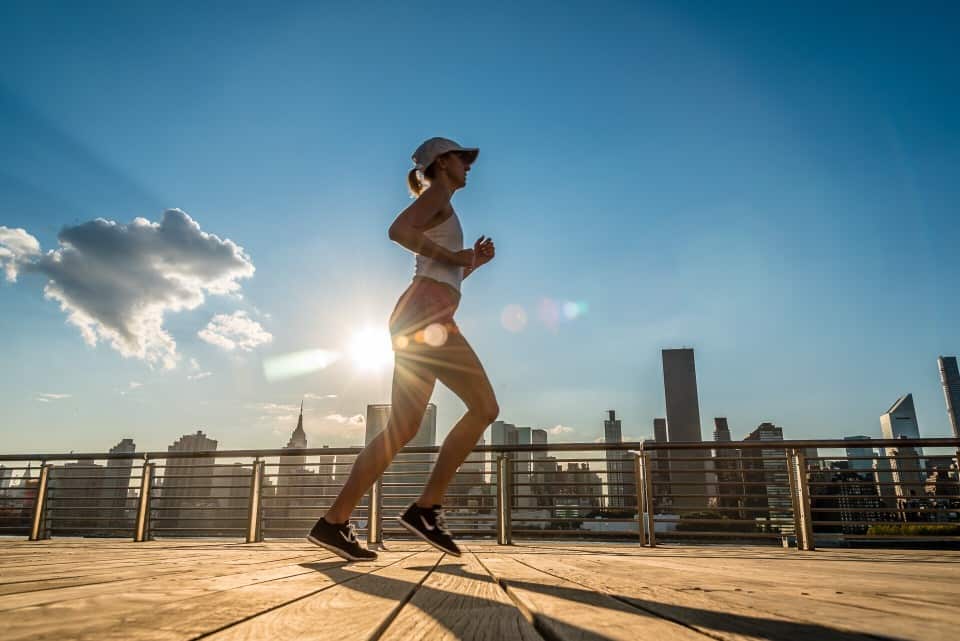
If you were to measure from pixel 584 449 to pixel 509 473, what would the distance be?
0.70 metres

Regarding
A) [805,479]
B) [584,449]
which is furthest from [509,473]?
[805,479]

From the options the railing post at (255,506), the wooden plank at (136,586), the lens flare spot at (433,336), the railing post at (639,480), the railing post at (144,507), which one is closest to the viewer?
the wooden plank at (136,586)

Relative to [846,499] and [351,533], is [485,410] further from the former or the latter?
[846,499]

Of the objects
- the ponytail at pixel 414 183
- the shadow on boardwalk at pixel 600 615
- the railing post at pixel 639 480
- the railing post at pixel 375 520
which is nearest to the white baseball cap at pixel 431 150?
the ponytail at pixel 414 183

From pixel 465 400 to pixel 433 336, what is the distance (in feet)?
0.91

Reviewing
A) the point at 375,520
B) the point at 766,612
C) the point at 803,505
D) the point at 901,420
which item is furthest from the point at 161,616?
the point at 901,420

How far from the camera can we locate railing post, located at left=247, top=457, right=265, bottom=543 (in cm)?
466

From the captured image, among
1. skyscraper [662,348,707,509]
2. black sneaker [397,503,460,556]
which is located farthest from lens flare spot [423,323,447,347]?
skyscraper [662,348,707,509]

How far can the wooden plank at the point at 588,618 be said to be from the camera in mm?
563

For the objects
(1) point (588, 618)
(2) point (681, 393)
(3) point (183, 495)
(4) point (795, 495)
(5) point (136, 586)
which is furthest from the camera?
(2) point (681, 393)

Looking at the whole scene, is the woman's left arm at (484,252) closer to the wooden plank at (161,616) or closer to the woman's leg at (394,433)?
the woman's leg at (394,433)

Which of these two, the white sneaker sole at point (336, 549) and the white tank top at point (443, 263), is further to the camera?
the white tank top at point (443, 263)

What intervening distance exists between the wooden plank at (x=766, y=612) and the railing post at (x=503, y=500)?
3550mm

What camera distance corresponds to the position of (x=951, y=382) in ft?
475
